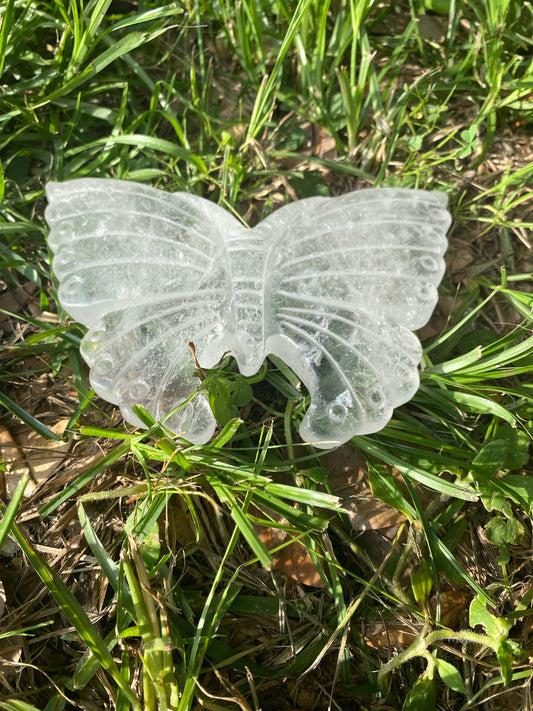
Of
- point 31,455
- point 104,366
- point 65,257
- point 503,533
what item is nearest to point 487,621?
point 503,533

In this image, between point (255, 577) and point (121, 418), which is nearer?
point (255, 577)

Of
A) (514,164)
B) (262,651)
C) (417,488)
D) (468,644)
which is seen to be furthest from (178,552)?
(514,164)

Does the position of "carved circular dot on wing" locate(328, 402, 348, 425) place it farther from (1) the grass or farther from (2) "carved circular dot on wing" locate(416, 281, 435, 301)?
(2) "carved circular dot on wing" locate(416, 281, 435, 301)

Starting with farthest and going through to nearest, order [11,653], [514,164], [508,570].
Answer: [514,164], [508,570], [11,653]

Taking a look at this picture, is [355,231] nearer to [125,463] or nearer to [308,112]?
[308,112]

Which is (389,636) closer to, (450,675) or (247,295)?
(450,675)

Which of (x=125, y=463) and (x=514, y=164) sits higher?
(x=514, y=164)
